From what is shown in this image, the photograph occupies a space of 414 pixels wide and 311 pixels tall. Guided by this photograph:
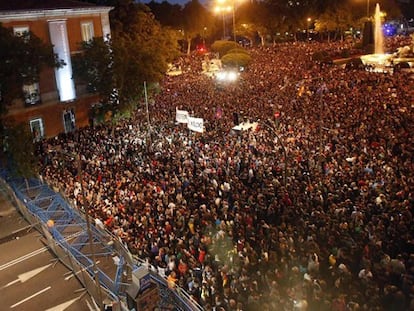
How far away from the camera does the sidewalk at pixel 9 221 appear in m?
18.3

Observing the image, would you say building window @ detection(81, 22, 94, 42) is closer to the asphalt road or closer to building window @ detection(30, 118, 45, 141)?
building window @ detection(30, 118, 45, 141)

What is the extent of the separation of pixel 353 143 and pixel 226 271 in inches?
406

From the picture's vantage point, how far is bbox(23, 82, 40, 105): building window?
28150 mm

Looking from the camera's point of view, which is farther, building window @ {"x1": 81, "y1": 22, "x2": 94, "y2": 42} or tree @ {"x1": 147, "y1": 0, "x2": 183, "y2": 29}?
tree @ {"x1": 147, "y1": 0, "x2": 183, "y2": 29}

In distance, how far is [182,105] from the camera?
31.3 meters

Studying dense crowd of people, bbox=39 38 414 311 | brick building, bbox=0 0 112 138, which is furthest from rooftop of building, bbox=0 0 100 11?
dense crowd of people, bbox=39 38 414 311

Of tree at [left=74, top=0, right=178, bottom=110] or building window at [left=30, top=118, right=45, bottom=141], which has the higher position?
tree at [left=74, top=0, right=178, bottom=110]

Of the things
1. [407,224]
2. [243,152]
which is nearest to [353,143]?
[243,152]

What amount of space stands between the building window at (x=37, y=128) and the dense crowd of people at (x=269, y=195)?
2.62 metres

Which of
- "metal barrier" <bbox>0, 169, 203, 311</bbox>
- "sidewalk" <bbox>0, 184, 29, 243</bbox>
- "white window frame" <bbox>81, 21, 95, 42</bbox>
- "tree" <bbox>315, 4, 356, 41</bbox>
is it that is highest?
"white window frame" <bbox>81, 21, 95, 42</bbox>

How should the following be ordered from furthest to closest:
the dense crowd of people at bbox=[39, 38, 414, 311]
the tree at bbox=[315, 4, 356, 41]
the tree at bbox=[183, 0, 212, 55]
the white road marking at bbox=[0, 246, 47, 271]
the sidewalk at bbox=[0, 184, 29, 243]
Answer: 1. the tree at bbox=[183, 0, 212, 55]
2. the tree at bbox=[315, 4, 356, 41]
3. the sidewalk at bbox=[0, 184, 29, 243]
4. the white road marking at bbox=[0, 246, 47, 271]
5. the dense crowd of people at bbox=[39, 38, 414, 311]

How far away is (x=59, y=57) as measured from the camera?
2991 cm

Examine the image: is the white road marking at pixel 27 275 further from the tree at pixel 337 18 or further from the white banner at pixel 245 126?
the tree at pixel 337 18

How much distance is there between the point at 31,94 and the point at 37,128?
2201 millimetres
